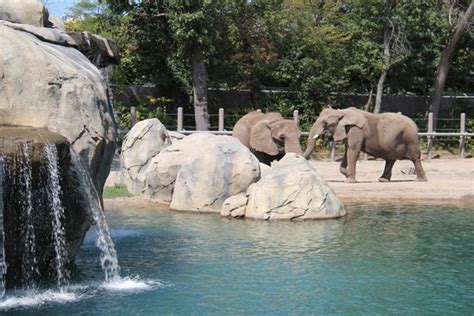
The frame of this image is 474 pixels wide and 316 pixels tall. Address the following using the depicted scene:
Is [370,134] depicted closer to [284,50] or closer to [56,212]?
[284,50]

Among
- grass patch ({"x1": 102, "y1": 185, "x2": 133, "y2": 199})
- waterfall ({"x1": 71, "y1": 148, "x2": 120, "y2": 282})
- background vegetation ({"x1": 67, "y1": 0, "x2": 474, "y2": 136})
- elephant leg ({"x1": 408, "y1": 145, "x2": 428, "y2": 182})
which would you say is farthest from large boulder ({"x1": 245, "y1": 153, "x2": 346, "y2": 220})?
background vegetation ({"x1": 67, "y1": 0, "x2": 474, "y2": 136})

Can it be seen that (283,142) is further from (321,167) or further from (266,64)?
(266,64)

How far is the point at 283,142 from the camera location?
18.7m

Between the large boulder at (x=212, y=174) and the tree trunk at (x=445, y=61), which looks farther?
the tree trunk at (x=445, y=61)

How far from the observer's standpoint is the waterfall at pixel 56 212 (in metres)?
7.44

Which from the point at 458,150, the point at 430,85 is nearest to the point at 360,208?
the point at 458,150

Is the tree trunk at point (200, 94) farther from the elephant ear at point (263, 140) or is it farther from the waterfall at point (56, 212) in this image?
the waterfall at point (56, 212)

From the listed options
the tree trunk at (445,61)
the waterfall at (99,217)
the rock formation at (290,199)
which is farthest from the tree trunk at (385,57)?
the waterfall at (99,217)

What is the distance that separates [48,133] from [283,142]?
11.4 m

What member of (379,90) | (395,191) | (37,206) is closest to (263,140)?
(395,191)

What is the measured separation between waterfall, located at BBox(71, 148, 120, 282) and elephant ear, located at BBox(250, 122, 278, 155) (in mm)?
9810

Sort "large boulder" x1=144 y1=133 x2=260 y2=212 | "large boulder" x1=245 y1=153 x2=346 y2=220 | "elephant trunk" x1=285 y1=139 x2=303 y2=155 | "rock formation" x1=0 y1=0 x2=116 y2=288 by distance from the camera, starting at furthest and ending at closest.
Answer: "elephant trunk" x1=285 y1=139 x2=303 y2=155, "large boulder" x1=144 y1=133 x2=260 y2=212, "large boulder" x1=245 y1=153 x2=346 y2=220, "rock formation" x1=0 y1=0 x2=116 y2=288

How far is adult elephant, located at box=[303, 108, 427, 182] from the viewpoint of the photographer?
18.8 metres

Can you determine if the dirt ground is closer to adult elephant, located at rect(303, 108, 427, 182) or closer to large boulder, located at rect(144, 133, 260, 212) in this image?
adult elephant, located at rect(303, 108, 427, 182)
